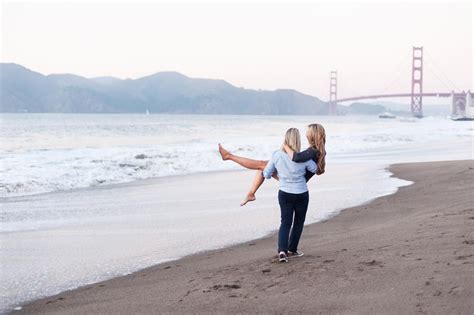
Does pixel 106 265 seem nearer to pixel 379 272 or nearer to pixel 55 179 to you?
pixel 379 272

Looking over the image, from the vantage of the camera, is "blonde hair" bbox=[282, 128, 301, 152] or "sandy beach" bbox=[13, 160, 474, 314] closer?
"sandy beach" bbox=[13, 160, 474, 314]

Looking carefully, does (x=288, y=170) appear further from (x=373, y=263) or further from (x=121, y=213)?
(x=121, y=213)

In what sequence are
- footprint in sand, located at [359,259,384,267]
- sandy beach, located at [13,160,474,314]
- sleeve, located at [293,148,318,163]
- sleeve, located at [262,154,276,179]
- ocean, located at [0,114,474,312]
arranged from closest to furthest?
sandy beach, located at [13,160,474,314], footprint in sand, located at [359,259,384,267], sleeve, located at [293,148,318,163], sleeve, located at [262,154,276,179], ocean, located at [0,114,474,312]

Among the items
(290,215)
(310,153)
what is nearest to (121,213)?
(290,215)

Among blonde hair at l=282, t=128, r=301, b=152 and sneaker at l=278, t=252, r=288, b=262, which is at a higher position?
blonde hair at l=282, t=128, r=301, b=152

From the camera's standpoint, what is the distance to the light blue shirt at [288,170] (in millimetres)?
4848

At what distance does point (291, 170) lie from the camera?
4859 mm

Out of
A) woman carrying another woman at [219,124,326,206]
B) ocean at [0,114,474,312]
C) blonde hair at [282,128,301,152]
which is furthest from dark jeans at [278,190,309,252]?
ocean at [0,114,474,312]

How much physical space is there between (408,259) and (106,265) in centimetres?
252

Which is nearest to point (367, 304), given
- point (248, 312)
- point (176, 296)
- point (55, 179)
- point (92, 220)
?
point (248, 312)

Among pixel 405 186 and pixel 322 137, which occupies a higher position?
pixel 322 137

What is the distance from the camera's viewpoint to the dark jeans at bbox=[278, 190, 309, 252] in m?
4.96

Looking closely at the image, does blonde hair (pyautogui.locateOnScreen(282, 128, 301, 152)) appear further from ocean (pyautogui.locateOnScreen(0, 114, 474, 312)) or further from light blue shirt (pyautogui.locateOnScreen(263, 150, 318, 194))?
ocean (pyautogui.locateOnScreen(0, 114, 474, 312))

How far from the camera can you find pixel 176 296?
418 cm
